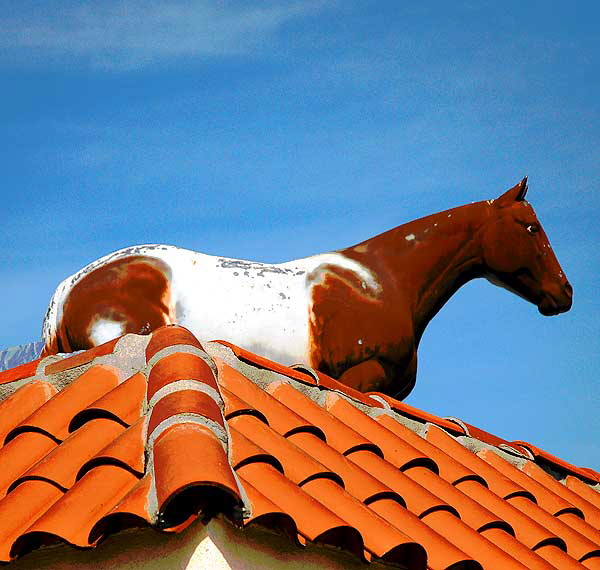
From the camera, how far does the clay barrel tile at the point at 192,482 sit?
2701 mm

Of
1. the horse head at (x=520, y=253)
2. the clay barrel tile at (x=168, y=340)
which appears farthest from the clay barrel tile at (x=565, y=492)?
the horse head at (x=520, y=253)

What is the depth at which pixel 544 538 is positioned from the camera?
411 centimetres

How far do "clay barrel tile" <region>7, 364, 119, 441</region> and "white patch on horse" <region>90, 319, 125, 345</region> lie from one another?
10.1 feet

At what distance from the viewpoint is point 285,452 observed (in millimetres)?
3338

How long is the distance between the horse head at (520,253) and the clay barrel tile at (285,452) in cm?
490

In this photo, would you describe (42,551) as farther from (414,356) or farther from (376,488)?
(414,356)

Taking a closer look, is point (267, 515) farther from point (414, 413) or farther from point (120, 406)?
point (414, 413)

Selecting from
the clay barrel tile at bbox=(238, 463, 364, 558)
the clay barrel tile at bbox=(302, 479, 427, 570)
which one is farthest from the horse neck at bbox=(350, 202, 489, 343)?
the clay barrel tile at bbox=(238, 463, 364, 558)

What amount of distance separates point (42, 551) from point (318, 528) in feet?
2.02

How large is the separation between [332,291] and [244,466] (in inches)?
168

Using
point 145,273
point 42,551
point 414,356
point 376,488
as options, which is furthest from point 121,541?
point 414,356

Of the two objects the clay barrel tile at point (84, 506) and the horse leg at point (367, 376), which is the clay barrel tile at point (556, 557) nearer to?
the clay barrel tile at point (84, 506)

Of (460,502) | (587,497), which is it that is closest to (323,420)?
(460,502)

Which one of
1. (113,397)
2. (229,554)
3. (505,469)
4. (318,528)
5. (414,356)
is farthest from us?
(414,356)
